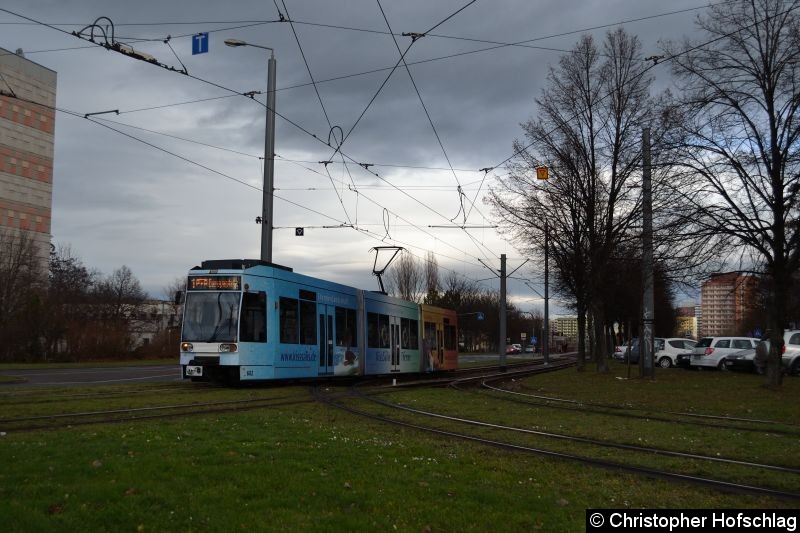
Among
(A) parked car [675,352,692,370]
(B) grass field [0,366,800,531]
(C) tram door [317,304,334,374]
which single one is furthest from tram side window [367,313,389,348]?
(A) parked car [675,352,692,370]

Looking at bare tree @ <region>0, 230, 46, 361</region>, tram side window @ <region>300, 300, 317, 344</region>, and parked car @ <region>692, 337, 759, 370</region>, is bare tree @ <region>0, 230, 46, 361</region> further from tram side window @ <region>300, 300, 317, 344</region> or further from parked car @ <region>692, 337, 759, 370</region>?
parked car @ <region>692, 337, 759, 370</region>

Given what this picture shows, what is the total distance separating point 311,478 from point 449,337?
96.7 feet

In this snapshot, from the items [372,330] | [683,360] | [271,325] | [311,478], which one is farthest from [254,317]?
[683,360]

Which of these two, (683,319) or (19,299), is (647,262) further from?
(683,319)

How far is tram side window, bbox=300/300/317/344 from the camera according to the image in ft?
67.1

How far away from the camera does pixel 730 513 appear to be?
5918 millimetres

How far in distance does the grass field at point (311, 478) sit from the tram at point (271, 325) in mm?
5652

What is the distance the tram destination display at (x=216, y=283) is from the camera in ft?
59.4

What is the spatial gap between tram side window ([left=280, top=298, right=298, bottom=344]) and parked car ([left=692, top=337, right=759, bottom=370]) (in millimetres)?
22527

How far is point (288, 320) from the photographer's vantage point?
1969 cm

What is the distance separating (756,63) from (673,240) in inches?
205

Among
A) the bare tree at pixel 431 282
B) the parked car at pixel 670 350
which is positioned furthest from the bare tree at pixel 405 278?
the parked car at pixel 670 350

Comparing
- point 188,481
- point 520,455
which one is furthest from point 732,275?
point 188,481

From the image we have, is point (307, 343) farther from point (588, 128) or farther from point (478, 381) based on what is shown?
point (588, 128)
